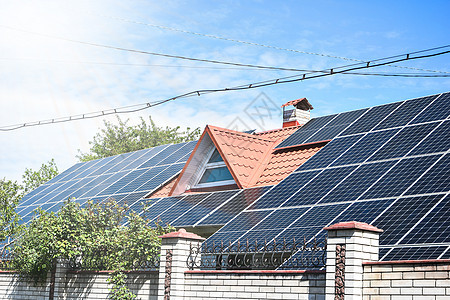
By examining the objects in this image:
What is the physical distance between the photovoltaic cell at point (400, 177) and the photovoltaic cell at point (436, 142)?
0.33 meters

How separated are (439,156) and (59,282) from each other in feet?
36.1

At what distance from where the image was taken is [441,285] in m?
10.4

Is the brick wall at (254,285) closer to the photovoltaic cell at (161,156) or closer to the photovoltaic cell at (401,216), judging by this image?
the photovoltaic cell at (401,216)

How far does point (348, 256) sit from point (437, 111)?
318 inches

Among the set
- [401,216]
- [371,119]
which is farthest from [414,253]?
[371,119]

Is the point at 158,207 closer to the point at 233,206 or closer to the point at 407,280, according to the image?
the point at 233,206

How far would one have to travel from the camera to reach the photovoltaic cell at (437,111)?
1775cm

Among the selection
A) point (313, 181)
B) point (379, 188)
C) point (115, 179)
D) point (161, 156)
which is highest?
point (161, 156)

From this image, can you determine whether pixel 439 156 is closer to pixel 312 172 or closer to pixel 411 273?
pixel 312 172

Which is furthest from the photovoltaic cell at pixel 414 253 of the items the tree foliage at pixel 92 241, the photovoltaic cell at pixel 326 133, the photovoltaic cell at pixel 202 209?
the photovoltaic cell at pixel 326 133

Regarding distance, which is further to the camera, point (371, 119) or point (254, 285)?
point (371, 119)

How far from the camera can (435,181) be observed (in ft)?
46.0

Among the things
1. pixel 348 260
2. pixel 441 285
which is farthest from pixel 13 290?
pixel 441 285

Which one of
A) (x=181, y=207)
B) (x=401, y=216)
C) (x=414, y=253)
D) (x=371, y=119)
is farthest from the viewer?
(x=181, y=207)
